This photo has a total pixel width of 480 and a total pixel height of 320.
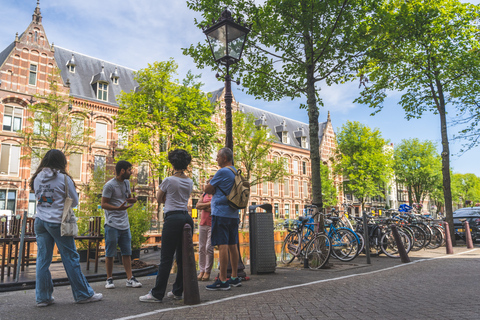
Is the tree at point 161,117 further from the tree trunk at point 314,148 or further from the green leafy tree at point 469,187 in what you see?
the green leafy tree at point 469,187

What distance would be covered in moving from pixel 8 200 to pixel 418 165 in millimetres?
46283

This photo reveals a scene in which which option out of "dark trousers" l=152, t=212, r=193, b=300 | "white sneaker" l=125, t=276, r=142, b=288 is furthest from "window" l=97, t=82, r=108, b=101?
"dark trousers" l=152, t=212, r=193, b=300

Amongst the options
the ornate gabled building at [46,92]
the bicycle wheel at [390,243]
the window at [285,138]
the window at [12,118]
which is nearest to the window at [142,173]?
the ornate gabled building at [46,92]

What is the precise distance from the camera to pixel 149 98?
26.2 m

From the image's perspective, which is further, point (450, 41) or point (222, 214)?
point (450, 41)

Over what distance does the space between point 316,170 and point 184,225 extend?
5.15m

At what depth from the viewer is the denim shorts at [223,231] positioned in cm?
481

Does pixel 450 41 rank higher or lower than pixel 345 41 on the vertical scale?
higher

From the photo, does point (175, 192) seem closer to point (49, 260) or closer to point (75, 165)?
point (49, 260)

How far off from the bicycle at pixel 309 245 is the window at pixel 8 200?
75.1ft

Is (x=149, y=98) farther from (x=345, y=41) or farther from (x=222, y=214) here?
(x=222, y=214)

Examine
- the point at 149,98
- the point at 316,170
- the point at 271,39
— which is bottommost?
the point at 316,170

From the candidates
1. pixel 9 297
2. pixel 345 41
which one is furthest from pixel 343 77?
pixel 9 297

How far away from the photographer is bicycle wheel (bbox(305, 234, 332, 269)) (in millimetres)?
7344
